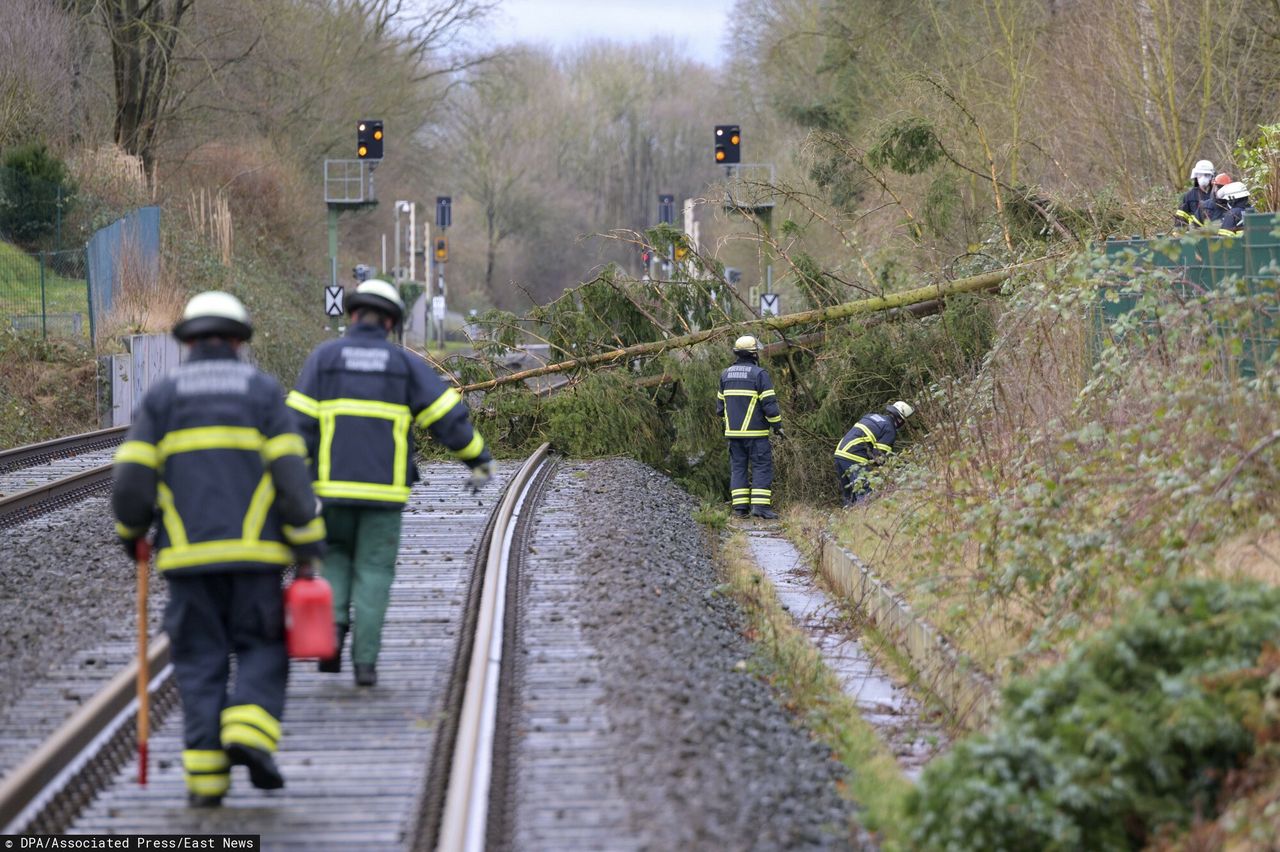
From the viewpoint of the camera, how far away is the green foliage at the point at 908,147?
704 inches

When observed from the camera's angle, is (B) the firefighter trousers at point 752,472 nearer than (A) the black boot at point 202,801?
No

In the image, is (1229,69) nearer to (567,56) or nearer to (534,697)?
(534,697)

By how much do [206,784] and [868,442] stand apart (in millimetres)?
10634

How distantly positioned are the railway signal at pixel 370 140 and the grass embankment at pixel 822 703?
19.3m

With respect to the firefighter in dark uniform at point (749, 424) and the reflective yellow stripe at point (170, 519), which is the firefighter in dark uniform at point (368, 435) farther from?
the firefighter in dark uniform at point (749, 424)

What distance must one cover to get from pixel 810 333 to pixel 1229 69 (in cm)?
920

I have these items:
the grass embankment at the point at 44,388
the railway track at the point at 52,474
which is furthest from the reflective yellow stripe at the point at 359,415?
the grass embankment at the point at 44,388

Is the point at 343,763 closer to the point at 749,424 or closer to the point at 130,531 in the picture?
the point at 130,531

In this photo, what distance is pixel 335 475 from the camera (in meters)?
6.92

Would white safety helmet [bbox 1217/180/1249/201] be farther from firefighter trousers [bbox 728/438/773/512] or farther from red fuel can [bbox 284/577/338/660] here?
red fuel can [bbox 284/577/338/660]

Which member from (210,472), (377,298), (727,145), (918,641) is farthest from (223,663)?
(727,145)

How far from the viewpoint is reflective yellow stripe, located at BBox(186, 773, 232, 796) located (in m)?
5.56

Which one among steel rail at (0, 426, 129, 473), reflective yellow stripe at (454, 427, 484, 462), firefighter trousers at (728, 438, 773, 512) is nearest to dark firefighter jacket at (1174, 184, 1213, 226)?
firefighter trousers at (728, 438, 773, 512)

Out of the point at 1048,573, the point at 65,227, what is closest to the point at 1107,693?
the point at 1048,573
